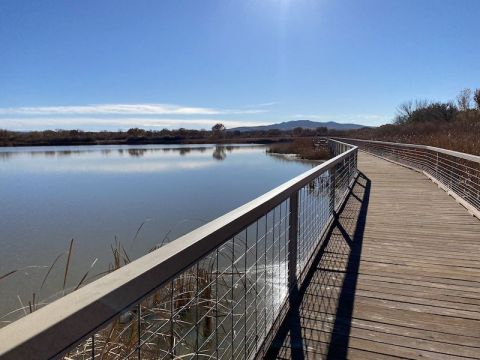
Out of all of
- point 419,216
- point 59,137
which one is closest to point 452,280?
point 419,216

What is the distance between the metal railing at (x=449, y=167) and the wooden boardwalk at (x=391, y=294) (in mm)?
1063

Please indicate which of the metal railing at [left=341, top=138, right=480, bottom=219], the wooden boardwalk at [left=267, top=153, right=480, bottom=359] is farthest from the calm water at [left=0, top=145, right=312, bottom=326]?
the metal railing at [left=341, top=138, right=480, bottom=219]

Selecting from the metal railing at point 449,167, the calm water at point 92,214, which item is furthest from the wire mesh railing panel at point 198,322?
the metal railing at point 449,167

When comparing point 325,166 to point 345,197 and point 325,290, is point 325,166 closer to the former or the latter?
point 325,290

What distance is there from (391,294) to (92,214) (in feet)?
31.8

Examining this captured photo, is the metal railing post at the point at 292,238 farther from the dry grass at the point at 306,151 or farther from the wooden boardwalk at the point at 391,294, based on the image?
the dry grass at the point at 306,151

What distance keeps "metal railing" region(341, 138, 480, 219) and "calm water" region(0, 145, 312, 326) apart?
4790 mm

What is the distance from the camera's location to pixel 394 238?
468cm

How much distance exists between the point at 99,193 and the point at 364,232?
12027 millimetres

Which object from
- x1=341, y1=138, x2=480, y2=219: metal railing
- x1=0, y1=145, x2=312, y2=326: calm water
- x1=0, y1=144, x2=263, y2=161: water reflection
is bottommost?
x1=0, y1=145, x2=312, y2=326: calm water

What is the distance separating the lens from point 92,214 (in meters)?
11.0

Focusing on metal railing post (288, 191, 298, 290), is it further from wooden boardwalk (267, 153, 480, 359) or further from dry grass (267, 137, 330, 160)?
dry grass (267, 137, 330, 160)

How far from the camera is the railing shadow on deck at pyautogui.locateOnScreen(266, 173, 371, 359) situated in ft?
7.63

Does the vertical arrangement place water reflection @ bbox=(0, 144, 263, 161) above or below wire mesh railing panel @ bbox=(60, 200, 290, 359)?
below
